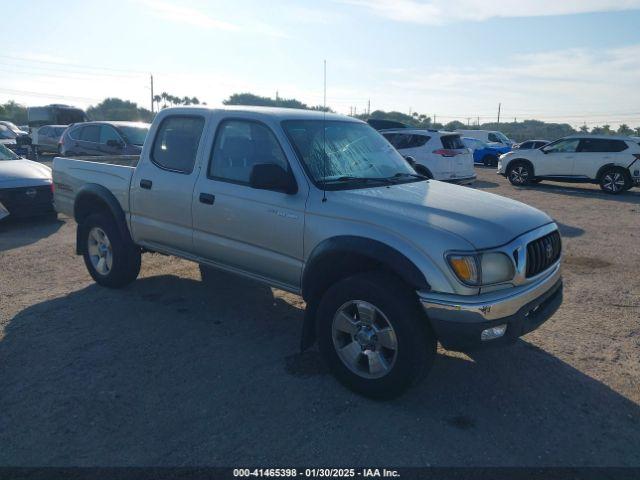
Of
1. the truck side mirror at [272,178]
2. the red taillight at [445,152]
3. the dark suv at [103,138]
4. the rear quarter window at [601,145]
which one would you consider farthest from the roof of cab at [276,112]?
the rear quarter window at [601,145]

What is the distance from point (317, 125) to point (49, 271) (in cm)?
413

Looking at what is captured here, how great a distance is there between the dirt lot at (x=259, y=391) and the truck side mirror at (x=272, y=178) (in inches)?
54.9

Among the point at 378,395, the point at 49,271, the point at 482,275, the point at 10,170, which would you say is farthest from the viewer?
the point at 10,170

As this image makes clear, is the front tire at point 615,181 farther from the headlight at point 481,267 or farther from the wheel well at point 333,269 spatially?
the wheel well at point 333,269

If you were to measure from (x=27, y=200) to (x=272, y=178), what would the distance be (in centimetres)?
699

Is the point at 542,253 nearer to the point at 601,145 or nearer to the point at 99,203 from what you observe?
the point at 99,203

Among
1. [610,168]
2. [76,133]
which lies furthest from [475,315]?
[610,168]

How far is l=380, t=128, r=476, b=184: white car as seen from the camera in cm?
1307

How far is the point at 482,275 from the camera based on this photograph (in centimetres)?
324

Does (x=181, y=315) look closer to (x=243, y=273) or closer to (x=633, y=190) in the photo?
(x=243, y=273)

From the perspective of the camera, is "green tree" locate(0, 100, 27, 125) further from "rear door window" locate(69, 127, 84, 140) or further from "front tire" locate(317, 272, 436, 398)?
"front tire" locate(317, 272, 436, 398)

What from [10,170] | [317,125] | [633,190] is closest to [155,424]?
[317,125]

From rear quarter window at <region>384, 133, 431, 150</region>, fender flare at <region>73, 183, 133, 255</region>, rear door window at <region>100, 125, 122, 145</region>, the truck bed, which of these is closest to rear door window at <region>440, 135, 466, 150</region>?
rear quarter window at <region>384, 133, 431, 150</region>

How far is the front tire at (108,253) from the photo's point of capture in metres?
5.57
